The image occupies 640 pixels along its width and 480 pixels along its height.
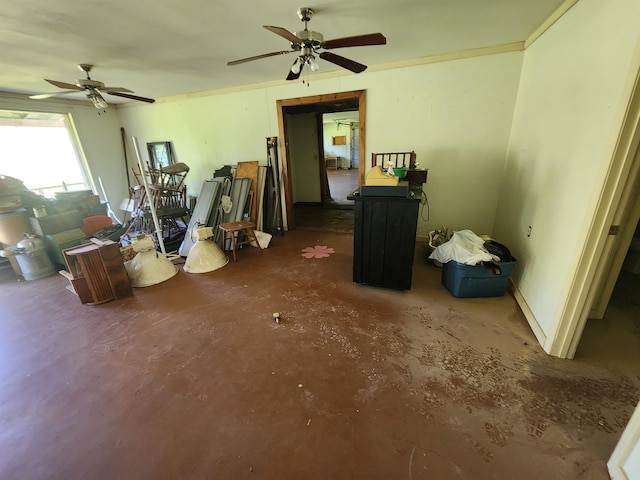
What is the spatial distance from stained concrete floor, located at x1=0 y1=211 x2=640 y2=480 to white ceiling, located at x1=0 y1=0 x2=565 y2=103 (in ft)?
8.04

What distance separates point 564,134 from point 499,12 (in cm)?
124

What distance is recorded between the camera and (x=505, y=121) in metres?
3.05

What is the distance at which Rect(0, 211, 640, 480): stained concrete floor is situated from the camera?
4.07 feet

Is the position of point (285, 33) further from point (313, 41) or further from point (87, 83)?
point (87, 83)

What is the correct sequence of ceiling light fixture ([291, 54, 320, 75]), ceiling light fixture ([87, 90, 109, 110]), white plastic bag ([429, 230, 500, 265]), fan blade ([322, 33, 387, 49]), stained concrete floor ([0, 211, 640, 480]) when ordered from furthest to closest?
ceiling light fixture ([87, 90, 109, 110]) < white plastic bag ([429, 230, 500, 265]) < ceiling light fixture ([291, 54, 320, 75]) < fan blade ([322, 33, 387, 49]) < stained concrete floor ([0, 211, 640, 480])

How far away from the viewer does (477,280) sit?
240 cm

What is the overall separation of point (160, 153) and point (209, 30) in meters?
3.75

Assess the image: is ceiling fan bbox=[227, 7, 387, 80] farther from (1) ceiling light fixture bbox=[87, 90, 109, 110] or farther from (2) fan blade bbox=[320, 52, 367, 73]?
(1) ceiling light fixture bbox=[87, 90, 109, 110]

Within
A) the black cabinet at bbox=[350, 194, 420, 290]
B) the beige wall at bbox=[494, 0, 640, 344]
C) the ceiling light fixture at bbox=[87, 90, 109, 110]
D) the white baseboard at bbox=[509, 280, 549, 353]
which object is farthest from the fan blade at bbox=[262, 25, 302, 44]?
the white baseboard at bbox=[509, 280, 549, 353]

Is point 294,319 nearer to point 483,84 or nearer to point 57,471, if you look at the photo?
point 57,471

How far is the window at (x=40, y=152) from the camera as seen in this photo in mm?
4086

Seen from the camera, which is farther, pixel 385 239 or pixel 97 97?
pixel 97 97

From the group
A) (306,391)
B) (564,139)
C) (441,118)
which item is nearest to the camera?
(306,391)

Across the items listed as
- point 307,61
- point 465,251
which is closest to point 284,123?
point 307,61
